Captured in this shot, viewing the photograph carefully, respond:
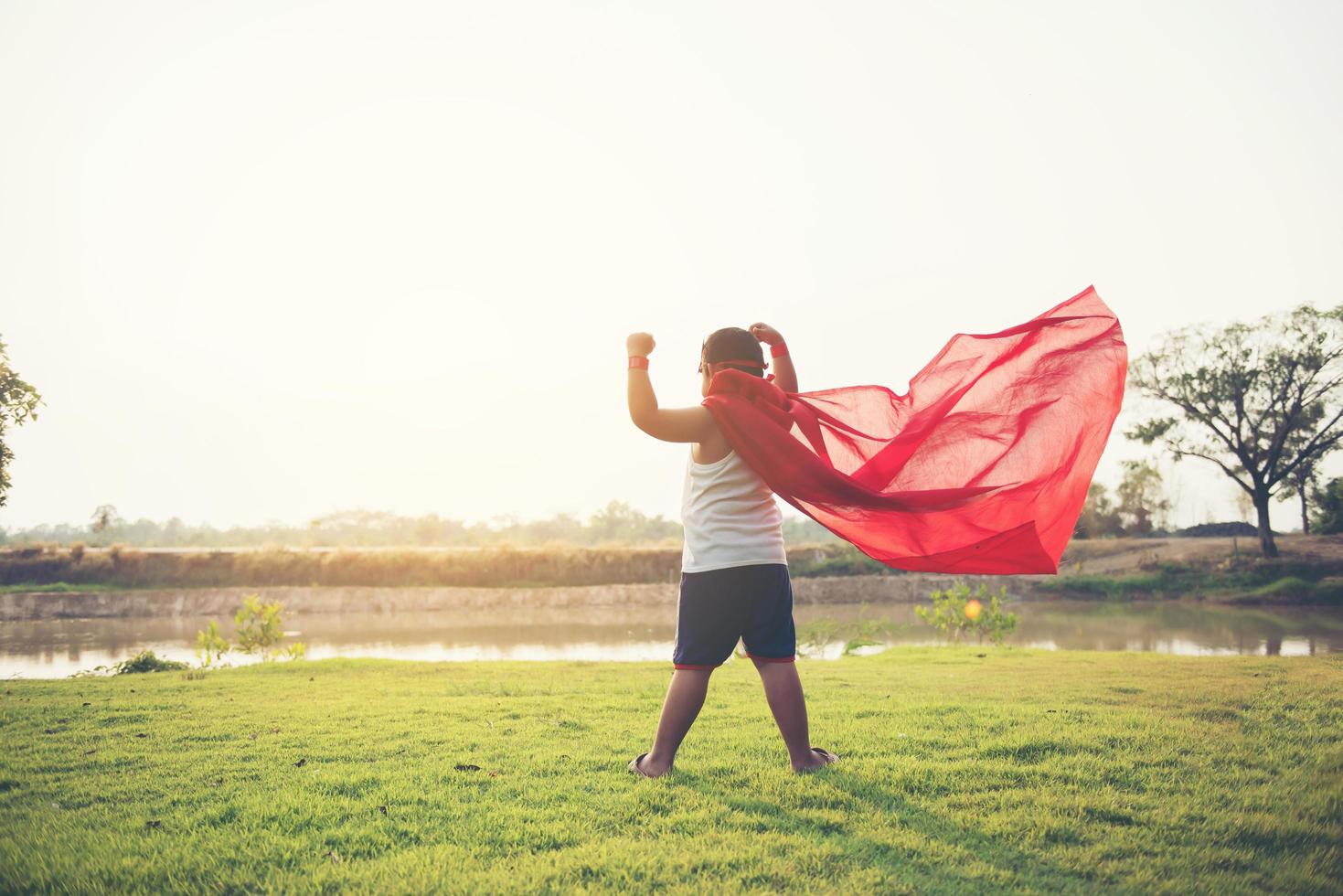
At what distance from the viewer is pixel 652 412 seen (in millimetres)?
3291

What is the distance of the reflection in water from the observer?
13.2 m

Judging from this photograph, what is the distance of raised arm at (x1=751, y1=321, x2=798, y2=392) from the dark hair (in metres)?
0.14

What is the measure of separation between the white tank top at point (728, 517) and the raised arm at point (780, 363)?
1.94 feet

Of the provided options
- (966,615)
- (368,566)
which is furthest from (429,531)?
(966,615)

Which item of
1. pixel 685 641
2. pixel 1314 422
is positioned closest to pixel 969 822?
pixel 685 641

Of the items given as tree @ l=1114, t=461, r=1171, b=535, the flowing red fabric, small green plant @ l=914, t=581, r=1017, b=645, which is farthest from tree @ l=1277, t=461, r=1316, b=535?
the flowing red fabric

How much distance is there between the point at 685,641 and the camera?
3227 mm

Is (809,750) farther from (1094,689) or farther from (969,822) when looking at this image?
(1094,689)

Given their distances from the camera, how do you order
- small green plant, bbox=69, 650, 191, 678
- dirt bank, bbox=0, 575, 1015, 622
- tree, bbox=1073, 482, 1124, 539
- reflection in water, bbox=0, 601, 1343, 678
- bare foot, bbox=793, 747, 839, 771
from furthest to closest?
tree, bbox=1073, 482, 1124, 539 < dirt bank, bbox=0, 575, 1015, 622 < reflection in water, bbox=0, 601, 1343, 678 < small green plant, bbox=69, 650, 191, 678 < bare foot, bbox=793, 747, 839, 771

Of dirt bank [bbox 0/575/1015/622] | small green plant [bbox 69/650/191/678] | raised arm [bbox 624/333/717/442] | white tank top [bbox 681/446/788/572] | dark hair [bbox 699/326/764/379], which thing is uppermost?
dark hair [bbox 699/326/764/379]

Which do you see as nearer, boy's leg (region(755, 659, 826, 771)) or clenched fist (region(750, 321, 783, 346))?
boy's leg (region(755, 659, 826, 771))

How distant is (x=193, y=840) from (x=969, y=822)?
2.55 metres

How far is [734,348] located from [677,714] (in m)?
1.59

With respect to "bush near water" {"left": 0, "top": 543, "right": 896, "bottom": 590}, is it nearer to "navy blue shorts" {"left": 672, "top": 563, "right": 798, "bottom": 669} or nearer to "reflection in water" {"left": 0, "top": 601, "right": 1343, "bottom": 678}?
"reflection in water" {"left": 0, "top": 601, "right": 1343, "bottom": 678}
